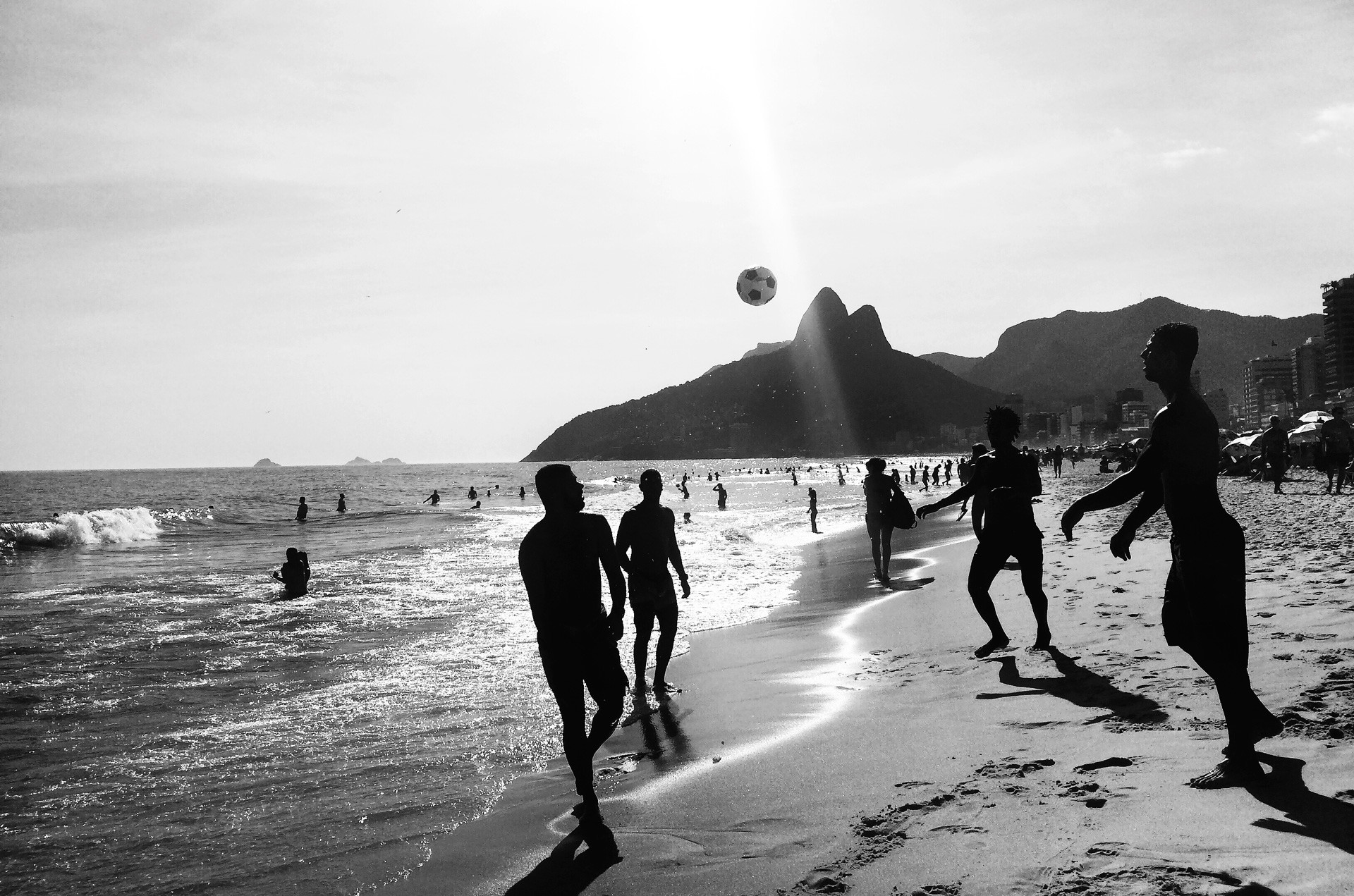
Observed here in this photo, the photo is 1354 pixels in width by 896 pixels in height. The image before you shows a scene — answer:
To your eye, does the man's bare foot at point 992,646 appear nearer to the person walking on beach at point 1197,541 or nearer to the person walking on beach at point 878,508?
the person walking on beach at point 1197,541

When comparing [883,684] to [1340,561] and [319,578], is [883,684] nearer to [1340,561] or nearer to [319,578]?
[1340,561]

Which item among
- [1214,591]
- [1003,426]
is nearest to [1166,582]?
[1214,591]

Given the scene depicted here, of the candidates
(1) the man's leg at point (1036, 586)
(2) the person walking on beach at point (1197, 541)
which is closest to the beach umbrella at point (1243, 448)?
(1) the man's leg at point (1036, 586)

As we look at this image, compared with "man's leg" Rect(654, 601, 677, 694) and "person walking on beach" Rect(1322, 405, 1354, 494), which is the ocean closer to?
"man's leg" Rect(654, 601, 677, 694)

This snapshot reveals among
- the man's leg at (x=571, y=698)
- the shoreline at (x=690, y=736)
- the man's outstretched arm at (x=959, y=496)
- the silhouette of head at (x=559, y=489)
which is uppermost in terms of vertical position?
the silhouette of head at (x=559, y=489)

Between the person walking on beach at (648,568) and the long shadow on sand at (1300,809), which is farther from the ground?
the person walking on beach at (648,568)

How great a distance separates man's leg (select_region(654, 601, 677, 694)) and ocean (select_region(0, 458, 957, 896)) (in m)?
0.97

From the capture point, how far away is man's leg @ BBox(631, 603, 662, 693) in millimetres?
7347

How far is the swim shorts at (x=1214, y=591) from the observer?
385cm

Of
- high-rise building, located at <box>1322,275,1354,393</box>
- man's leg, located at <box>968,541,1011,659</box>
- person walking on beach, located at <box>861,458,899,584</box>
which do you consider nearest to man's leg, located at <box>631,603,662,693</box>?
man's leg, located at <box>968,541,1011,659</box>

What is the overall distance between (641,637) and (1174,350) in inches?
187

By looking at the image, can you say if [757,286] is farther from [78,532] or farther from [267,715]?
[78,532]

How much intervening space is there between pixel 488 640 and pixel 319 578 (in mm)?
9833


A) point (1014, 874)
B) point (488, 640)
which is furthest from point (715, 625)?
point (1014, 874)
